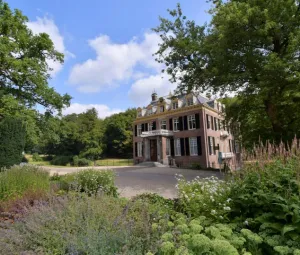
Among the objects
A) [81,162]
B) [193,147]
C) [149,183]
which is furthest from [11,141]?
[81,162]

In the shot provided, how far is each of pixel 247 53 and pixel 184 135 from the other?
15921mm

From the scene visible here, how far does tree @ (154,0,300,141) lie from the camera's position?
9.29 metres

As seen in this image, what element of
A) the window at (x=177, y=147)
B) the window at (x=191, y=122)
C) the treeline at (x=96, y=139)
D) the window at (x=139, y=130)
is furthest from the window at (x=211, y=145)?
the treeline at (x=96, y=139)

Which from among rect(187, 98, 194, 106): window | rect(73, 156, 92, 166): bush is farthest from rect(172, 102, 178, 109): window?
rect(73, 156, 92, 166): bush

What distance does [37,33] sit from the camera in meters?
16.6

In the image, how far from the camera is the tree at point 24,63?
14.8 meters

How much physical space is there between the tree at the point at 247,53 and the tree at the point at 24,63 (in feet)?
30.3

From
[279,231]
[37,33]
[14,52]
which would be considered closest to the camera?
[279,231]

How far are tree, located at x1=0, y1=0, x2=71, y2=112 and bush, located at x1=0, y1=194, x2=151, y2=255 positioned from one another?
47.7 feet

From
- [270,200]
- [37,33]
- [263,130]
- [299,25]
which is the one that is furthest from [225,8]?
[37,33]

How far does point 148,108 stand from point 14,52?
58.2 ft

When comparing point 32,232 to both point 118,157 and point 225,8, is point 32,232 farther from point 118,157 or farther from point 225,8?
point 118,157

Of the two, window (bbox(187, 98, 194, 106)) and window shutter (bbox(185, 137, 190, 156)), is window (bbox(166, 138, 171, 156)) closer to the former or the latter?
window shutter (bbox(185, 137, 190, 156))

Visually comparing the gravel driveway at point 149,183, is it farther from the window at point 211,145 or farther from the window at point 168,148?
the window at point 168,148
